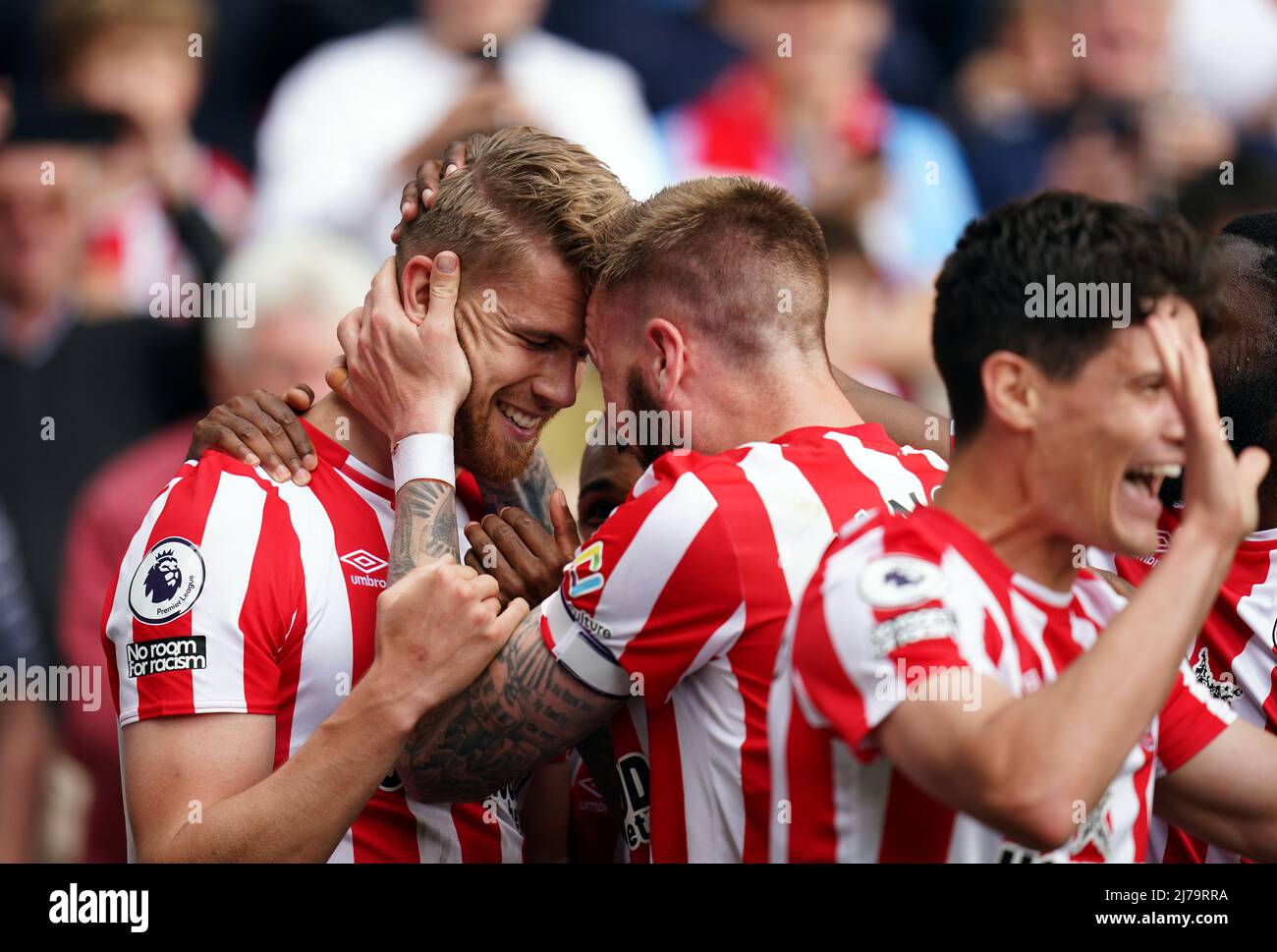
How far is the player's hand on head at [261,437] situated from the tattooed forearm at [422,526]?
0.24 m

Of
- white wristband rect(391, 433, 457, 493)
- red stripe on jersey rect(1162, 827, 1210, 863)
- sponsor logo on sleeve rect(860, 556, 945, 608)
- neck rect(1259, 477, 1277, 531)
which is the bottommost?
red stripe on jersey rect(1162, 827, 1210, 863)

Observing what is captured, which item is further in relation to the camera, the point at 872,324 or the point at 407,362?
the point at 872,324

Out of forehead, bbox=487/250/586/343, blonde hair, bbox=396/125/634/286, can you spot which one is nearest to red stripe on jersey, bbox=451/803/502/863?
forehead, bbox=487/250/586/343

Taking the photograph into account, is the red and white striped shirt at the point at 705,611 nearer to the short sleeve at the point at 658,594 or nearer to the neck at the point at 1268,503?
the short sleeve at the point at 658,594

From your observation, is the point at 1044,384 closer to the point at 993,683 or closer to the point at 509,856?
the point at 993,683

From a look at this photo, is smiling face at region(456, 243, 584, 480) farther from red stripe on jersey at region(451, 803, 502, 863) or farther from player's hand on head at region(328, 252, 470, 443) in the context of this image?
red stripe on jersey at region(451, 803, 502, 863)

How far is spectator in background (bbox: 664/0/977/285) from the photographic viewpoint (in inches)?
232

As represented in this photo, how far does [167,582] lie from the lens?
2590mm

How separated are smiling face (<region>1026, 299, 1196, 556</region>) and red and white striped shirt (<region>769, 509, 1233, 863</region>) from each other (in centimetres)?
13

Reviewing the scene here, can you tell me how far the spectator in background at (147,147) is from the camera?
16.6 feet

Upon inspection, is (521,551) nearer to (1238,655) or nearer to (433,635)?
(433,635)

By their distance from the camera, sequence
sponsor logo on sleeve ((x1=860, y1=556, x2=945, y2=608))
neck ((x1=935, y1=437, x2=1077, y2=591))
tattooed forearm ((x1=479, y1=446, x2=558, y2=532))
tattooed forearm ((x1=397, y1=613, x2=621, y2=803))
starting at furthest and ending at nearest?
tattooed forearm ((x1=479, y1=446, x2=558, y2=532)) < tattooed forearm ((x1=397, y1=613, x2=621, y2=803)) < neck ((x1=935, y1=437, x2=1077, y2=591)) < sponsor logo on sleeve ((x1=860, y1=556, x2=945, y2=608))

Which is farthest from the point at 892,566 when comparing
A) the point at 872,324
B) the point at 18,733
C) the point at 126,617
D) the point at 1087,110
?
the point at 1087,110

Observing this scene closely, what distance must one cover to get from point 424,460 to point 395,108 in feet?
9.88
